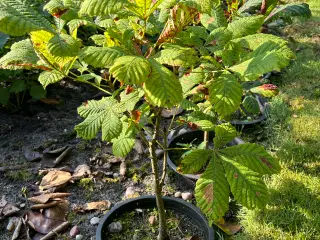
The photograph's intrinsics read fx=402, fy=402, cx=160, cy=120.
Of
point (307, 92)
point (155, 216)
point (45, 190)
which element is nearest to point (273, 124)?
point (307, 92)

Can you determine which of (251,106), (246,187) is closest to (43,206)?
(251,106)

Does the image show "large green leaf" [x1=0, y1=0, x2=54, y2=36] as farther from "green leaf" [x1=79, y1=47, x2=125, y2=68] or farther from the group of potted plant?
"green leaf" [x1=79, y1=47, x2=125, y2=68]

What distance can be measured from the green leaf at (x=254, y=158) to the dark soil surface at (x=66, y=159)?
43.8 inches

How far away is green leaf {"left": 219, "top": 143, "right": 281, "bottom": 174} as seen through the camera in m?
1.49

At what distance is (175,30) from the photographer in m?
1.20

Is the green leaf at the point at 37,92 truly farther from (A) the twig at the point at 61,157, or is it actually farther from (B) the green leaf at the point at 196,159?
(B) the green leaf at the point at 196,159

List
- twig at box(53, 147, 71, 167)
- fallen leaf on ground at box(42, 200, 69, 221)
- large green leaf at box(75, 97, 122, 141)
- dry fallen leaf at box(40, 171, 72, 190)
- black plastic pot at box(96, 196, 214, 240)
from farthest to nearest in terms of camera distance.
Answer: twig at box(53, 147, 71, 167) → dry fallen leaf at box(40, 171, 72, 190) → fallen leaf on ground at box(42, 200, 69, 221) → black plastic pot at box(96, 196, 214, 240) → large green leaf at box(75, 97, 122, 141)

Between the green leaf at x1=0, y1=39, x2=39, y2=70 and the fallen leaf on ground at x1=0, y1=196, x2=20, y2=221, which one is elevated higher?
the green leaf at x1=0, y1=39, x2=39, y2=70

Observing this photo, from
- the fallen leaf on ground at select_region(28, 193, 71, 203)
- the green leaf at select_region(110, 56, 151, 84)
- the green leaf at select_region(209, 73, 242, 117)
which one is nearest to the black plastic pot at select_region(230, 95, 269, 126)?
the fallen leaf on ground at select_region(28, 193, 71, 203)

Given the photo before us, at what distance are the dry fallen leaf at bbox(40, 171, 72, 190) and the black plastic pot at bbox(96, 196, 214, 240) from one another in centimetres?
55

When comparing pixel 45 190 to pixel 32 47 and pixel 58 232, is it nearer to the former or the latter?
pixel 58 232

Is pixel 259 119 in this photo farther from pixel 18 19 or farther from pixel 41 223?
pixel 18 19

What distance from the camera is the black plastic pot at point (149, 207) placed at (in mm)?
2172

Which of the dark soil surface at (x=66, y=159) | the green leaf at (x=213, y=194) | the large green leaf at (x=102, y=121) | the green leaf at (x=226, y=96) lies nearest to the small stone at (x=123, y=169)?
the dark soil surface at (x=66, y=159)
